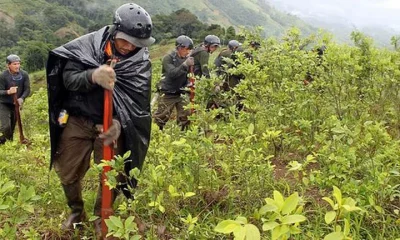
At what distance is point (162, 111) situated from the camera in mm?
7992

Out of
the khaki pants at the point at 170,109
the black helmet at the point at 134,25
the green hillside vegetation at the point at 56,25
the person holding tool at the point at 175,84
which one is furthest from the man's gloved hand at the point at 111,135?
the green hillside vegetation at the point at 56,25

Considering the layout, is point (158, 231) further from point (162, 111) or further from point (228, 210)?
point (162, 111)

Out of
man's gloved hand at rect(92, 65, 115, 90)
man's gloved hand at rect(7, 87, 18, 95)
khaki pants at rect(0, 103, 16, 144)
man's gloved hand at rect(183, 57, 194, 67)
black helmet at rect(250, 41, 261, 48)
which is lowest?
khaki pants at rect(0, 103, 16, 144)

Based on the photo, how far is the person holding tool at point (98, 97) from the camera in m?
3.38

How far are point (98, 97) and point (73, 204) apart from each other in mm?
1096

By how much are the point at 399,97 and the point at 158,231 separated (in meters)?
3.76

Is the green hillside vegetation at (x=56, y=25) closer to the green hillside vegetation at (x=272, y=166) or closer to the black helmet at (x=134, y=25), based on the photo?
the green hillside vegetation at (x=272, y=166)

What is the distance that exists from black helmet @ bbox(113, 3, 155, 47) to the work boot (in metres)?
1.45

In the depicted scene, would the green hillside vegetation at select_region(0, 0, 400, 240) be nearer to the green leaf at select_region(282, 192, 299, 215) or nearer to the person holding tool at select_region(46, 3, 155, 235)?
the green leaf at select_region(282, 192, 299, 215)

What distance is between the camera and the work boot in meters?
3.76

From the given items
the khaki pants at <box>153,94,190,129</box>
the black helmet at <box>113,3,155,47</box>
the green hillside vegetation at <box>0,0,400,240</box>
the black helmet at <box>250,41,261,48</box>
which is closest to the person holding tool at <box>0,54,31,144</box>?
the green hillside vegetation at <box>0,0,400,240</box>

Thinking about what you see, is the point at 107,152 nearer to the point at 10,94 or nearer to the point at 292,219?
the point at 292,219

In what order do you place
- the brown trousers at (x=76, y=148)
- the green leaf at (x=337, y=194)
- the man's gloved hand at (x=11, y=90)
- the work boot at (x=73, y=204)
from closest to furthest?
the green leaf at (x=337, y=194), the brown trousers at (x=76, y=148), the work boot at (x=73, y=204), the man's gloved hand at (x=11, y=90)

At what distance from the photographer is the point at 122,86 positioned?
11.6ft
